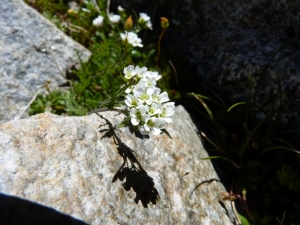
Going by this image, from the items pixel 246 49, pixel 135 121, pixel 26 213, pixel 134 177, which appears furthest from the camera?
pixel 246 49

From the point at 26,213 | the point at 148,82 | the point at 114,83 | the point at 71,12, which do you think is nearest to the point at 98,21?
the point at 71,12

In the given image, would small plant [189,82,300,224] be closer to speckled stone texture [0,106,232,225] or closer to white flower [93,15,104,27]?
speckled stone texture [0,106,232,225]

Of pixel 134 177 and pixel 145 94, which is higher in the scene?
pixel 145 94

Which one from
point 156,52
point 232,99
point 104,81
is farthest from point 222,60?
point 104,81

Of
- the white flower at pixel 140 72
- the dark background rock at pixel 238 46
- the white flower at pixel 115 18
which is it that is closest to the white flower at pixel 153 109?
the white flower at pixel 140 72

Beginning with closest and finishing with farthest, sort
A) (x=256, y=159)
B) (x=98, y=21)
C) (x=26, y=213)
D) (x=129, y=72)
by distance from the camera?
(x=26, y=213)
(x=129, y=72)
(x=256, y=159)
(x=98, y=21)

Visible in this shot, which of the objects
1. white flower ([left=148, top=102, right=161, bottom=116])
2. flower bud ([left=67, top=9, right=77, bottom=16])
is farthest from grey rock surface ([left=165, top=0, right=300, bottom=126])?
white flower ([left=148, top=102, right=161, bottom=116])

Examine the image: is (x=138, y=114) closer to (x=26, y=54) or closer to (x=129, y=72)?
(x=129, y=72)
